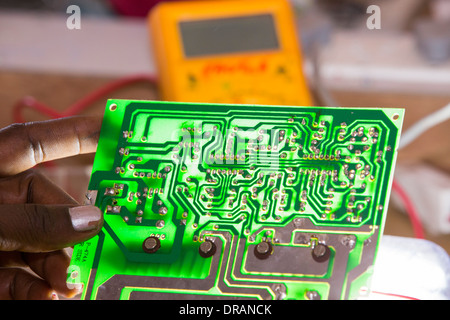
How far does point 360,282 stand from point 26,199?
38 cm

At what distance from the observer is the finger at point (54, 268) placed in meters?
0.54

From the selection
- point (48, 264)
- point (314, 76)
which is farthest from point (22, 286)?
point (314, 76)

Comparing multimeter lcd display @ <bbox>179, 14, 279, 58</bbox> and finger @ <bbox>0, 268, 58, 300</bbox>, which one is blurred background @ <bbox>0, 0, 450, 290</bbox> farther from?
finger @ <bbox>0, 268, 58, 300</bbox>

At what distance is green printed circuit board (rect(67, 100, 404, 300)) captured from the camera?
0.42 m

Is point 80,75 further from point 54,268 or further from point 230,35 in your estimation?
point 54,268

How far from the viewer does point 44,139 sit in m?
0.54

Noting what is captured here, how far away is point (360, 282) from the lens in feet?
1.36

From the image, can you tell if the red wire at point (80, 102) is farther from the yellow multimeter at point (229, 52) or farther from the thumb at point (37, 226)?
the thumb at point (37, 226)

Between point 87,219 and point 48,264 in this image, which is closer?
point 87,219

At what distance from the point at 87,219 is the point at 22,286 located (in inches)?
7.8

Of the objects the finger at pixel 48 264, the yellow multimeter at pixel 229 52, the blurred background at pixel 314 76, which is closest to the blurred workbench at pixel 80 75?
the blurred background at pixel 314 76

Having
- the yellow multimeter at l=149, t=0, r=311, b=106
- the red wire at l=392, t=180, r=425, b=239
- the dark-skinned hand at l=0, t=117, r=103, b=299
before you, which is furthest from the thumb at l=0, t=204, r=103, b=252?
the red wire at l=392, t=180, r=425, b=239

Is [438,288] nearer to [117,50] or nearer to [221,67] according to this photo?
[221,67]

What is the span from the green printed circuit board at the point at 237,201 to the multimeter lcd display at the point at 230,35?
0.99 ft
